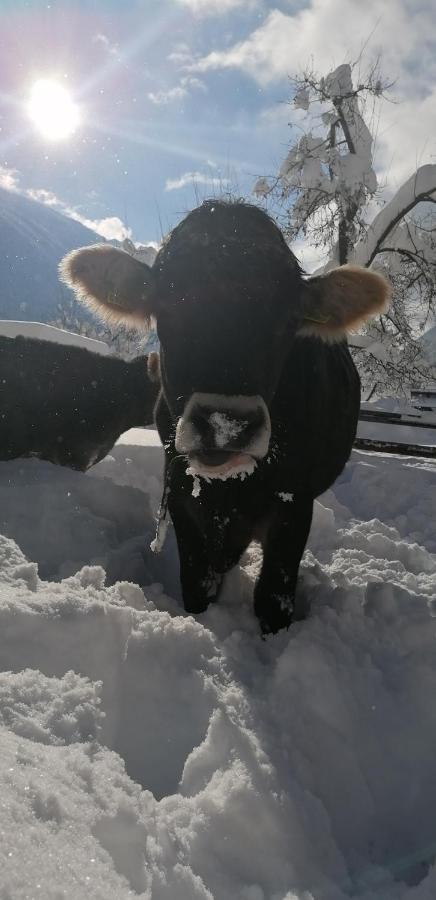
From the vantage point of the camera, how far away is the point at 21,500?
3449mm

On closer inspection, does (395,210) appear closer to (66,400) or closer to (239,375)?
(66,400)

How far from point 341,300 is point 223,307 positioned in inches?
31.4

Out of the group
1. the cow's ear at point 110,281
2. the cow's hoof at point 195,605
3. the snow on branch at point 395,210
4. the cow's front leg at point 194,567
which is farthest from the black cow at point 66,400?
the snow on branch at point 395,210

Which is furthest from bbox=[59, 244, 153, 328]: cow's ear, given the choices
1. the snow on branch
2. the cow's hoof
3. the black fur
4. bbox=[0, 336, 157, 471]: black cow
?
the snow on branch

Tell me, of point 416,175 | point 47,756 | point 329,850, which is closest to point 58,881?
point 47,756

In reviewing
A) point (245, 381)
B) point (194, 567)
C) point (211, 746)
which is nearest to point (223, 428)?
point (245, 381)

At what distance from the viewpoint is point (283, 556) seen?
2.60 metres

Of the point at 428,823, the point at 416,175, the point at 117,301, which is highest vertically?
the point at 416,175

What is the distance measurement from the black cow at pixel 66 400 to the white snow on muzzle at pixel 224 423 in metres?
3.56

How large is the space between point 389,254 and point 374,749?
1395cm

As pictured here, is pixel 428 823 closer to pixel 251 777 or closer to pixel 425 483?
pixel 251 777

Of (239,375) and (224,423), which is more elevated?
(239,375)

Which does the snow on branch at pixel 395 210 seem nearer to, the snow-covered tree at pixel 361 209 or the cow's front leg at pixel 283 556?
the snow-covered tree at pixel 361 209

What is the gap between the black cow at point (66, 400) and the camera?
203 inches
